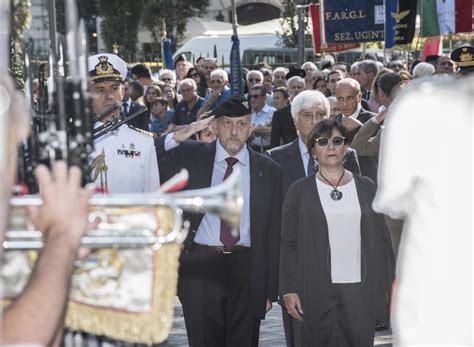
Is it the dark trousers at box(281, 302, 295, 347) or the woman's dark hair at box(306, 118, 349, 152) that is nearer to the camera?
the woman's dark hair at box(306, 118, 349, 152)

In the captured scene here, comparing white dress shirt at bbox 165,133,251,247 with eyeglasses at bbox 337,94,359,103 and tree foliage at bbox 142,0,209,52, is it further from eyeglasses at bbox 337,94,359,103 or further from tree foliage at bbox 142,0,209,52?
tree foliage at bbox 142,0,209,52

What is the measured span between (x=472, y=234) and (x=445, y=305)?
223 mm

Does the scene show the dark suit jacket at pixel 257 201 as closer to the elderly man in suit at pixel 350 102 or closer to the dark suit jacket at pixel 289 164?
the dark suit jacket at pixel 289 164

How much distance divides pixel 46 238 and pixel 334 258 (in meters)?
4.13

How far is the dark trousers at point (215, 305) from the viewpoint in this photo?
751 centimetres

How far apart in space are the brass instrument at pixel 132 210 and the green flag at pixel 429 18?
47.9 ft

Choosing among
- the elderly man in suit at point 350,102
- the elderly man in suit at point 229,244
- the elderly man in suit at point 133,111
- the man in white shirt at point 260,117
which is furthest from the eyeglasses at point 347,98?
the man in white shirt at point 260,117

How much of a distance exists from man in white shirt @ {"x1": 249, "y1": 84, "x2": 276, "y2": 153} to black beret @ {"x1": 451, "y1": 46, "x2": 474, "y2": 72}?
2.54m

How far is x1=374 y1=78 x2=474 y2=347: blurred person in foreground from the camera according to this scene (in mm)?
3576

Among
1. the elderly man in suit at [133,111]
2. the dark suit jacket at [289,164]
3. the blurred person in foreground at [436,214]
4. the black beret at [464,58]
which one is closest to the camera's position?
the blurred person in foreground at [436,214]

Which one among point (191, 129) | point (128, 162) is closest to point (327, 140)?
point (191, 129)

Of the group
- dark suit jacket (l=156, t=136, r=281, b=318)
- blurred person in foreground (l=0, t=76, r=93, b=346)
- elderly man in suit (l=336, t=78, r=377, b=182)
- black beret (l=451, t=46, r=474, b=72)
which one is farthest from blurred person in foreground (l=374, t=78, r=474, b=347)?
black beret (l=451, t=46, r=474, b=72)

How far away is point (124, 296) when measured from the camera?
12.6 ft

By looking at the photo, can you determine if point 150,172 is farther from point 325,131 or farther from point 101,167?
point 325,131
